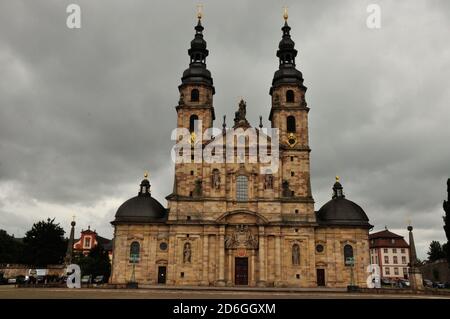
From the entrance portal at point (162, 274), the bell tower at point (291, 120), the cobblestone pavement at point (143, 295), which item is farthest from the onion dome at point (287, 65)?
the cobblestone pavement at point (143, 295)

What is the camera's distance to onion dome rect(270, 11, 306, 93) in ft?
180

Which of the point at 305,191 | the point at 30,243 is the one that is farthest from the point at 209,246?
the point at 30,243

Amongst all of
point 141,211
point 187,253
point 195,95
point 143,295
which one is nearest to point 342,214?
point 187,253

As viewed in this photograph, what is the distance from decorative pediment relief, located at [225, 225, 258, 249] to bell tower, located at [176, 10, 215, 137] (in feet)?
42.9

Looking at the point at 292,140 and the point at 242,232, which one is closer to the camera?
the point at 242,232

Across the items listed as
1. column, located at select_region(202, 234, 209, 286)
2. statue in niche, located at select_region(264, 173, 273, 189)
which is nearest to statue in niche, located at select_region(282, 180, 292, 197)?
statue in niche, located at select_region(264, 173, 273, 189)

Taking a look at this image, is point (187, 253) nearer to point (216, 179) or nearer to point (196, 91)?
point (216, 179)

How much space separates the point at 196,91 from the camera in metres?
54.9

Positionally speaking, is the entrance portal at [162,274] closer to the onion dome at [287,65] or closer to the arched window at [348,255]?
the arched window at [348,255]

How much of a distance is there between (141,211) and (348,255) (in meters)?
23.5

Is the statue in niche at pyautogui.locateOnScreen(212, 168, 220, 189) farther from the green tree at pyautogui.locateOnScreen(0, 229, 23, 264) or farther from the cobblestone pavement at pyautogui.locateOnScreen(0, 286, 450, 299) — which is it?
the green tree at pyautogui.locateOnScreen(0, 229, 23, 264)

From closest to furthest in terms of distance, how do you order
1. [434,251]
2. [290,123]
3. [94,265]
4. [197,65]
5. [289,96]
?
[290,123]
[289,96]
[197,65]
[94,265]
[434,251]

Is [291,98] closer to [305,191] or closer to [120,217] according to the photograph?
[305,191]
